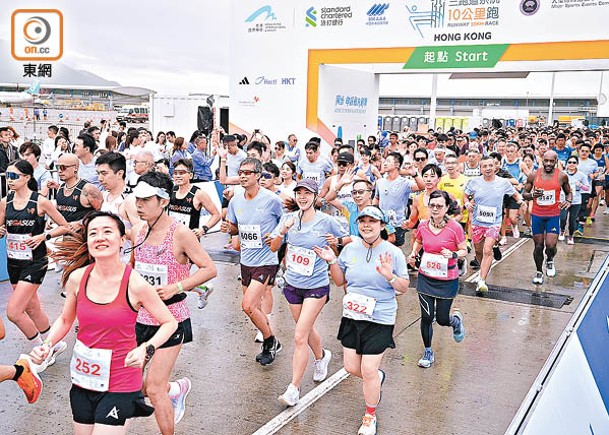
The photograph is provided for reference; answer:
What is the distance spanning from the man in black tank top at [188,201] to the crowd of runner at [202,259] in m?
0.02

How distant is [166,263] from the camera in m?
4.40

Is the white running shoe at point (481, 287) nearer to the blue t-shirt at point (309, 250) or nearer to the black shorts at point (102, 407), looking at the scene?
the blue t-shirt at point (309, 250)

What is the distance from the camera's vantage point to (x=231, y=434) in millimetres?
4848

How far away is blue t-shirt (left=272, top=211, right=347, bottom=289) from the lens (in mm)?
5516

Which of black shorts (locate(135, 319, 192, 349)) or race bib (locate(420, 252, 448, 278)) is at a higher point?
race bib (locate(420, 252, 448, 278))

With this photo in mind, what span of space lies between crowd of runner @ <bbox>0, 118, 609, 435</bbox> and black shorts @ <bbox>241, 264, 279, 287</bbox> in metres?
0.02

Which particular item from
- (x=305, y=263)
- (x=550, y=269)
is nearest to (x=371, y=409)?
(x=305, y=263)

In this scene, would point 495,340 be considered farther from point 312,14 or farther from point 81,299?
point 312,14

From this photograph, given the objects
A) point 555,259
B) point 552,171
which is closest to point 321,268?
point 552,171

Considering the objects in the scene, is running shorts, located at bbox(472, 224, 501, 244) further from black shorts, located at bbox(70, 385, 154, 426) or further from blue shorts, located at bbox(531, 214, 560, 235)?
black shorts, located at bbox(70, 385, 154, 426)

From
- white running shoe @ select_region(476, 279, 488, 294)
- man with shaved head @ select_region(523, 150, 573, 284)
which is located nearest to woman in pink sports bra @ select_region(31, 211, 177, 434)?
white running shoe @ select_region(476, 279, 488, 294)

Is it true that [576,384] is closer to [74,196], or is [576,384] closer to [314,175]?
[74,196]

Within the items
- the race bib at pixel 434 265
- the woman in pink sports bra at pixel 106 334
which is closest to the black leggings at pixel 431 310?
the race bib at pixel 434 265

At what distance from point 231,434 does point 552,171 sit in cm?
667
